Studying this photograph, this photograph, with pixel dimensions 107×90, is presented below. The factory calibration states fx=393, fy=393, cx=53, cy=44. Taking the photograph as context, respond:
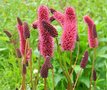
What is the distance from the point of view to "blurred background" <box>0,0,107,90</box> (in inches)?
139

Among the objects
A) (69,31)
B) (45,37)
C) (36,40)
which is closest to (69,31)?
(69,31)

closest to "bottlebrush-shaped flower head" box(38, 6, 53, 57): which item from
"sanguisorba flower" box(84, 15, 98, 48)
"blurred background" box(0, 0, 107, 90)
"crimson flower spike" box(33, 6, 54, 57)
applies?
"crimson flower spike" box(33, 6, 54, 57)

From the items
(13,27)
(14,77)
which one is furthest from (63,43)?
(13,27)

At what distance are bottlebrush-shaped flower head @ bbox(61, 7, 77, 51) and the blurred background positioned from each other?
0.82 m

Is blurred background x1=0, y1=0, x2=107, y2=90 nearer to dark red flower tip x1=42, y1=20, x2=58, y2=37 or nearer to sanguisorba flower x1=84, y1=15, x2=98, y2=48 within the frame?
sanguisorba flower x1=84, y1=15, x2=98, y2=48

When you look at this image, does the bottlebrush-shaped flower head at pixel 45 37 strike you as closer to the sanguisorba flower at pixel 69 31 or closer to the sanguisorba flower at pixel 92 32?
the sanguisorba flower at pixel 69 31

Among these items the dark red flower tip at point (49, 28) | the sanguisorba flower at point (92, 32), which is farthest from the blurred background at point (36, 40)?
the dark red flower tip at point (49, 28)

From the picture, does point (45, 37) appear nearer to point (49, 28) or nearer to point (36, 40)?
point (49, 28)

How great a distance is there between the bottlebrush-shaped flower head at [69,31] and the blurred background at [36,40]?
0.82m

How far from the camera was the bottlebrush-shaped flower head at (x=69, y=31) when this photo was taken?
198cm

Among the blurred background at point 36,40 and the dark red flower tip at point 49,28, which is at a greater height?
the dark red flower tip at point 49,28

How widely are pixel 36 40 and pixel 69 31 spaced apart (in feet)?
7.02

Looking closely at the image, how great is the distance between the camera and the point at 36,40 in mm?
4133

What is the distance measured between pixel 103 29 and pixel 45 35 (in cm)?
272
